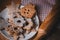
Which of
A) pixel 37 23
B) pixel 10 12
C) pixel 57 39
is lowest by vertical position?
pixel 57 39

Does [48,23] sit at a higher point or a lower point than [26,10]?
lower

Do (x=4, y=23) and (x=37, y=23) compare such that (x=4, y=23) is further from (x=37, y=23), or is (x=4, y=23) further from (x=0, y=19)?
(x=37, y=23)

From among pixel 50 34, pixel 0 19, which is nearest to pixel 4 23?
pixel 0 19

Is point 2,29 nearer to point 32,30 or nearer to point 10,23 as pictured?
point 10,23

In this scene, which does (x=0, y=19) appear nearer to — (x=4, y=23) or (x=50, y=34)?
(x=4, y=23)

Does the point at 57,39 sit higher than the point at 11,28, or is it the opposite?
the point at 11,28

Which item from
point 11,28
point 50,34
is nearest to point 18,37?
point 11,28

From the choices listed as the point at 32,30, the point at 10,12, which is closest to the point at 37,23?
the point at 32,30
